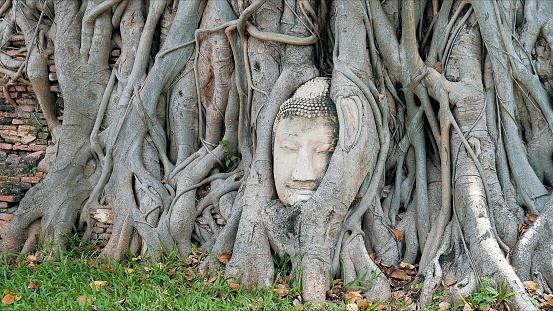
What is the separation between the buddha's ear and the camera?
4.00 m

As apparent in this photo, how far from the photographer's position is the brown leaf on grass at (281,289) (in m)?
3.76

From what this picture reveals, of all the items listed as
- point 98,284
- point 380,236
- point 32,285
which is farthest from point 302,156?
point 32,285

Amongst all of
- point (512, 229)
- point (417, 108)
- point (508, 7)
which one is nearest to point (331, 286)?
point (512, 229)

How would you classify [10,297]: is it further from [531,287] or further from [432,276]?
[531,287]

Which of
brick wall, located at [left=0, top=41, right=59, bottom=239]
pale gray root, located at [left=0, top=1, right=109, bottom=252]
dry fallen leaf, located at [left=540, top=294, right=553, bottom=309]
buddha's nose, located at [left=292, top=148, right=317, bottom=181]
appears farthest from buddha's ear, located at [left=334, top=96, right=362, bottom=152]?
brick wall, located at [left=0, top=41, right=59, bottom=239]

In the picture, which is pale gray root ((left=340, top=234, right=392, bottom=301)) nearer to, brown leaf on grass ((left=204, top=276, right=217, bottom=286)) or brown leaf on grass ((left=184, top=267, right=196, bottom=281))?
brown leaf on grass ((left=204, top=276, right=217, bottom=286))

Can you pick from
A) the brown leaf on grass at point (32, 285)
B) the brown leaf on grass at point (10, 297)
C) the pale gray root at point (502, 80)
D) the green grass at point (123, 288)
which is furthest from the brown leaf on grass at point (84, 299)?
the pale gray root at point (502, 80)

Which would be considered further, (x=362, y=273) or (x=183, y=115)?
(x=183, y=115)

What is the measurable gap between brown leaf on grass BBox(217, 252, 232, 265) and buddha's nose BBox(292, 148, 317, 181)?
74 cm

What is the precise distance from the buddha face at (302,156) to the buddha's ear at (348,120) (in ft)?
0.24

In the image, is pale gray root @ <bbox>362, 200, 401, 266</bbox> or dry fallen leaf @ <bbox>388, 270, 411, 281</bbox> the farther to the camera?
pale gray root @ <bbox>362, 200, 401, 266</bbox>

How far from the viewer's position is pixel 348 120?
405 cm

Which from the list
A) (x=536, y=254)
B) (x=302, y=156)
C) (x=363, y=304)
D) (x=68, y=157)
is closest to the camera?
(x=363, y=304)

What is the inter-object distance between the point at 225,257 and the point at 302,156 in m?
0.90
